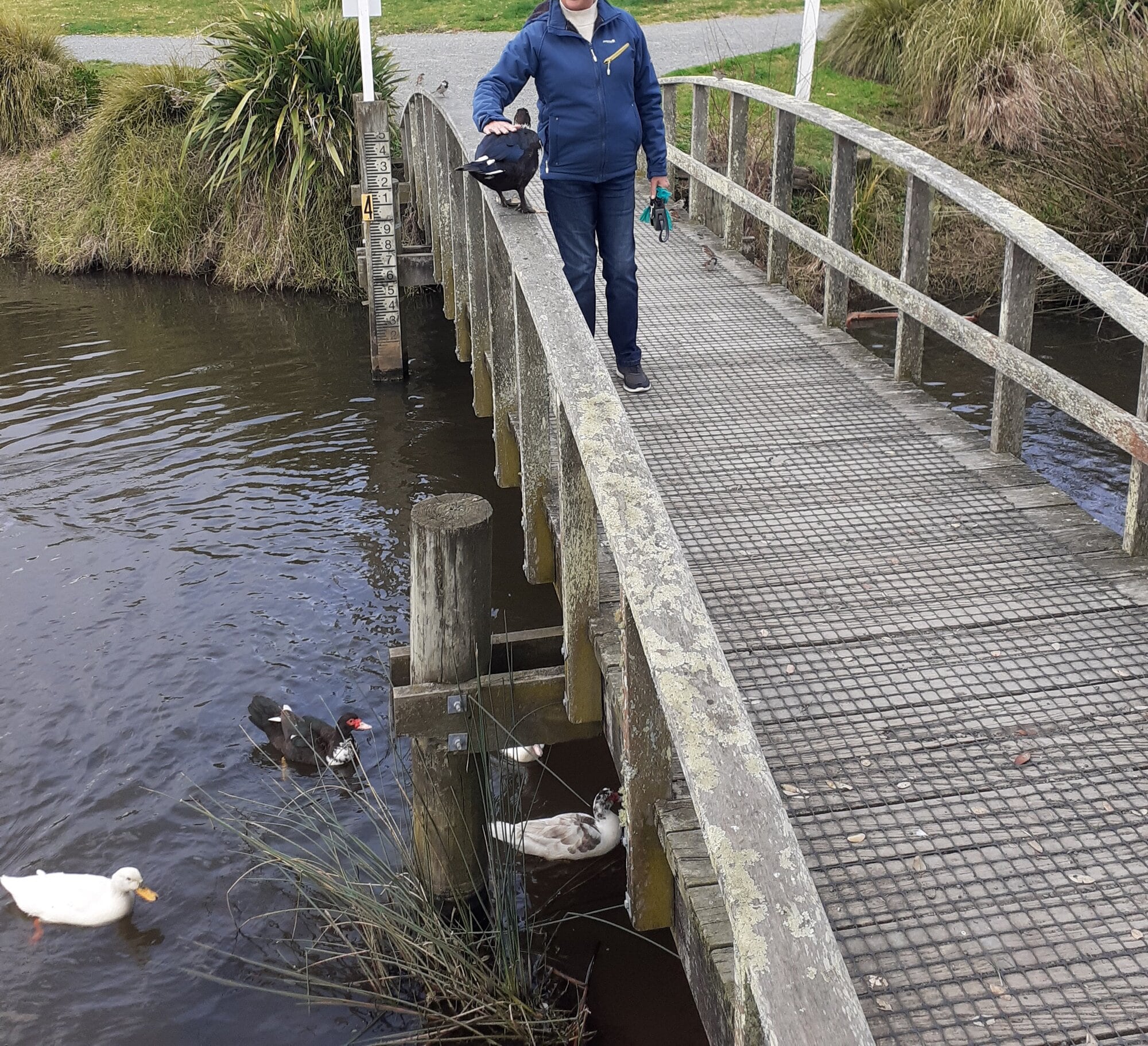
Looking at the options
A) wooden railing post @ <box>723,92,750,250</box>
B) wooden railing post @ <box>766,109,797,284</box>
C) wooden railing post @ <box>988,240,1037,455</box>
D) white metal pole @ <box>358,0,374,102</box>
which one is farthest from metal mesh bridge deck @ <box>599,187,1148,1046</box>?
white metal pole @ <box>358,0,374,102</box>

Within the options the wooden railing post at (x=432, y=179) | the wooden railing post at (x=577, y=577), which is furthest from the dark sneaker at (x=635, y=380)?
the wooden railing post at (x=432, y=179)

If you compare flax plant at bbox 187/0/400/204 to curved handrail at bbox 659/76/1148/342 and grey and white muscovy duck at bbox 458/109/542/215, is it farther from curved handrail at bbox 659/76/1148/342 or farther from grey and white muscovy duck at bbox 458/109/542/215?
grey and white muscovy duck at bbox 458/109/542/215

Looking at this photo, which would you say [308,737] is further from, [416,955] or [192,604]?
[192,604]

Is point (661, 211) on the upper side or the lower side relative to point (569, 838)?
upper

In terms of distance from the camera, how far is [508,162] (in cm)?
499

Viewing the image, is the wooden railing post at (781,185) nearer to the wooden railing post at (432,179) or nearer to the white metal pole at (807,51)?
the white metal pole at (807,51)

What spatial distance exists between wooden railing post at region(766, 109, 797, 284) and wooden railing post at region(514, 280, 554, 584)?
3.54 metres

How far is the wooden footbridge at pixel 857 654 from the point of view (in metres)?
2.49

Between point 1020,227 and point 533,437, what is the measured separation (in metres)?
2.13

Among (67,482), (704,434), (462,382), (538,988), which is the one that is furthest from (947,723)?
(462,382)

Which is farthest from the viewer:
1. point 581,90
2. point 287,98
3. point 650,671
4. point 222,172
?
point 222,172

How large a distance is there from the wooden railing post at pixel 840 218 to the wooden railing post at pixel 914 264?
0.87 metres

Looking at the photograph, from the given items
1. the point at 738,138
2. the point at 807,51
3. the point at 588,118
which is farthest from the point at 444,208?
the point at 588,118

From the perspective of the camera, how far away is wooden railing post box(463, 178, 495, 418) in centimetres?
712
